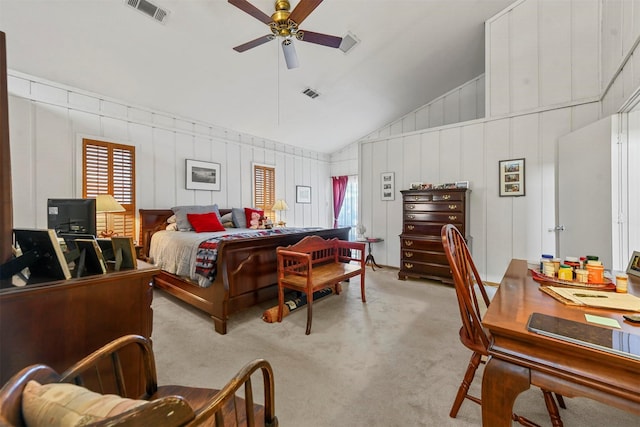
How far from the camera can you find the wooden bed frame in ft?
8.45

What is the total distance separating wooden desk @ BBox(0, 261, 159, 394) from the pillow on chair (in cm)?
74

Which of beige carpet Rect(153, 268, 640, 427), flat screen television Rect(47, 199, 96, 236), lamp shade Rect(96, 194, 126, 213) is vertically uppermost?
lamp shade Rect(96, 194, 126, 213)

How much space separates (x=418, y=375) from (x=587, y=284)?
1.18 metres

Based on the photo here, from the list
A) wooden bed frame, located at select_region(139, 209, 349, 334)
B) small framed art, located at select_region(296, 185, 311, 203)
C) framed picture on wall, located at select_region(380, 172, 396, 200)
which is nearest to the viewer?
wooden bed frame, located at select_region(139, 209, 349, 334)

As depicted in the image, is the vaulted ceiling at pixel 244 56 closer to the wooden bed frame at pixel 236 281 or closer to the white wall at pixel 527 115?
the white wall at pixel 527 115

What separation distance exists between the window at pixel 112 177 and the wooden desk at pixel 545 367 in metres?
4.56

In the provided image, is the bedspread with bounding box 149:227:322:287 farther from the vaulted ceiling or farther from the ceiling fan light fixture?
the vaulted ceiling

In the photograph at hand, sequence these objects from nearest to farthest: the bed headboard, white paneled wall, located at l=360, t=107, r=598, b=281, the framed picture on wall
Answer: white paneled wall, located at l=360, t=107, r=598, b=281 → the bed headboard → the framed picture on wall

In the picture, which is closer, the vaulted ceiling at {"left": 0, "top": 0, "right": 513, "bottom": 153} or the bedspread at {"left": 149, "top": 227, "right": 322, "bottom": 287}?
the bedspread at {"left": 149, "top": 227, "right": 322, "bottom": 287}

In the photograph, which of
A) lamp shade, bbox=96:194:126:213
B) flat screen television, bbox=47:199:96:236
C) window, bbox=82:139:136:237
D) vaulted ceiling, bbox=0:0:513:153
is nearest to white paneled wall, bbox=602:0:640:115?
vaulted ceiling, bbox=0:0:513:153

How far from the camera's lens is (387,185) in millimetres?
5223

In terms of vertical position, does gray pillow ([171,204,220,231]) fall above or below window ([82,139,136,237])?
below

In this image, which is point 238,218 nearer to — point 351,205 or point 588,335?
point 351,205

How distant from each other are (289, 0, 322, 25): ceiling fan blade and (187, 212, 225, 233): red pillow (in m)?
2.90
